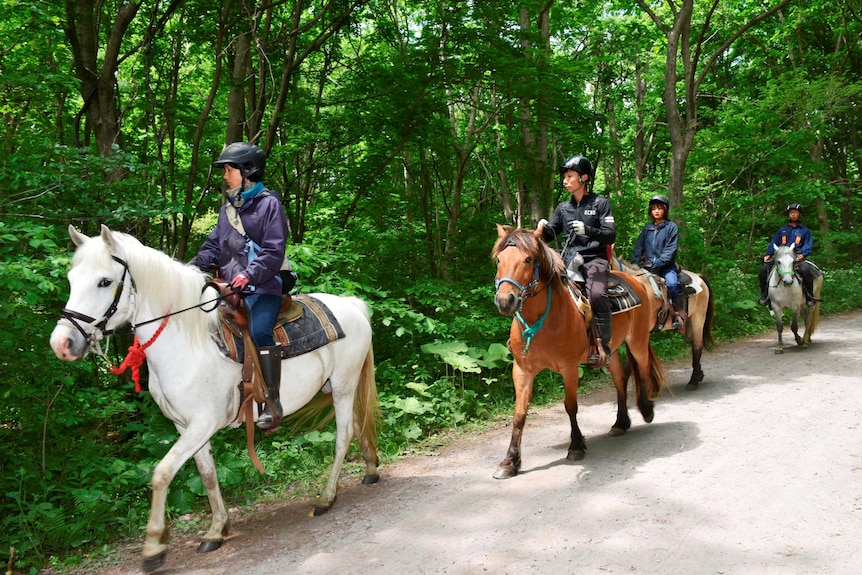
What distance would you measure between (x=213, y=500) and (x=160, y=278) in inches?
65.2

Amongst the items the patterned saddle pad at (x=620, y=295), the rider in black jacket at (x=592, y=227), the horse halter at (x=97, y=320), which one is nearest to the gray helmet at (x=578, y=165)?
the rider in black jacket at (x=592, y=227)

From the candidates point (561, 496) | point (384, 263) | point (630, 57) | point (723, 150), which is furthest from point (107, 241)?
point (630, 57)

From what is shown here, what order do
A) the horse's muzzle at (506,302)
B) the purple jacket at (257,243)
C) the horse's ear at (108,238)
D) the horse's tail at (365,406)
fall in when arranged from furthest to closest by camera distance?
the horse's tail at (365,406) < the horse's muzzle at (506,302) < the purple jacket at (257,243) < the horse's ear at (108,238)

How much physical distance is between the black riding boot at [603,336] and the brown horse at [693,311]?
1.83 m

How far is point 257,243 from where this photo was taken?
4.07 meters

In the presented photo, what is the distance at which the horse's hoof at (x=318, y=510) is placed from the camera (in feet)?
14.3

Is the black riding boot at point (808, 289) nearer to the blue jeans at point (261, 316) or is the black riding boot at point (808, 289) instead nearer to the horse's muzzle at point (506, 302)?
the horse's muzzle at point (506, 302)

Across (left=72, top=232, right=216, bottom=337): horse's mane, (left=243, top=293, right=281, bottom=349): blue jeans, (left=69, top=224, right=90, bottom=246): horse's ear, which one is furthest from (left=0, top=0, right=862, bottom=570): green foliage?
(left=243, top=293, right=281, bottom=349): blue jeans

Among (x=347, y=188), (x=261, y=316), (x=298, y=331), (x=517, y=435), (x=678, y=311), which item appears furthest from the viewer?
(x=347, y=188)

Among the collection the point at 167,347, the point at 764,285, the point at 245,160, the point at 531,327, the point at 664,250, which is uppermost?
the point at 245,160

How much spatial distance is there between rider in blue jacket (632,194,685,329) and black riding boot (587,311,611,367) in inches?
109

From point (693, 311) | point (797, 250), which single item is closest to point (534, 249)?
point (693, 311)

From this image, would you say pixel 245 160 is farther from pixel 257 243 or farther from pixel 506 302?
pixel 506 302

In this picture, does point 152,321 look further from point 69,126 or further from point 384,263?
point 69,126
